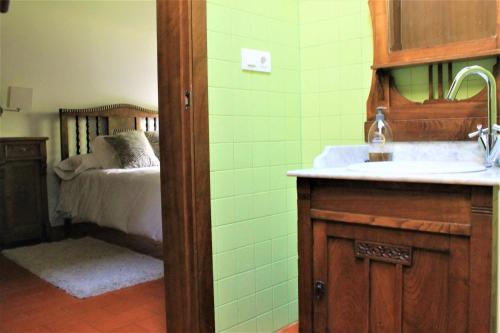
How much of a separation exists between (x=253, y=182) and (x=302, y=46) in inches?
27.4

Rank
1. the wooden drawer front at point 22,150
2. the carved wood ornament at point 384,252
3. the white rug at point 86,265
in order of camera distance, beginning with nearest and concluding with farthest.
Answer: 1. the carved wood ornament at point 384,252
2. the white rug at point 86,265
3. the wooden drawer front at point 22,150

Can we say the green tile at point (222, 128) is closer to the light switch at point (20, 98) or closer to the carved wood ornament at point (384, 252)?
the carved wood ornament at point (384, 252)

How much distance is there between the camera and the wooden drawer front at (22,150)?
397cm

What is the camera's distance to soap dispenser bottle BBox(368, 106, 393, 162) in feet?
6.21

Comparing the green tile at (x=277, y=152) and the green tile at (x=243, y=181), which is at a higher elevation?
the green tile at (x=277, y=152)

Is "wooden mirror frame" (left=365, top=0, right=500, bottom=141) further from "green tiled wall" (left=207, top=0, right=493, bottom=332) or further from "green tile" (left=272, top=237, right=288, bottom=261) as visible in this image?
"green tile" (left=272, top=237, right=288, bottom=261)

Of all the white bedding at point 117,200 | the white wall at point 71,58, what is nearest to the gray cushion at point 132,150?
the white bedding at point 117,200

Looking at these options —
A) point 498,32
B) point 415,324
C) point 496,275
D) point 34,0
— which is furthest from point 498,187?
point 34,0

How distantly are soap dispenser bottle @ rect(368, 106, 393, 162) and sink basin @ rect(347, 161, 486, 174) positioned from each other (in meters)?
0.16

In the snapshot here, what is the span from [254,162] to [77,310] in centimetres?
137

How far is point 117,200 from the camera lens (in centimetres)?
386

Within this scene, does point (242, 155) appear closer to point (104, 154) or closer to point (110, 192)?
point (110, 192)

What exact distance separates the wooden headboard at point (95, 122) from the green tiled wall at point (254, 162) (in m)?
3.08

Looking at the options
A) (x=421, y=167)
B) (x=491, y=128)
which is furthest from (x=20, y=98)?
(x=491, y=128)
